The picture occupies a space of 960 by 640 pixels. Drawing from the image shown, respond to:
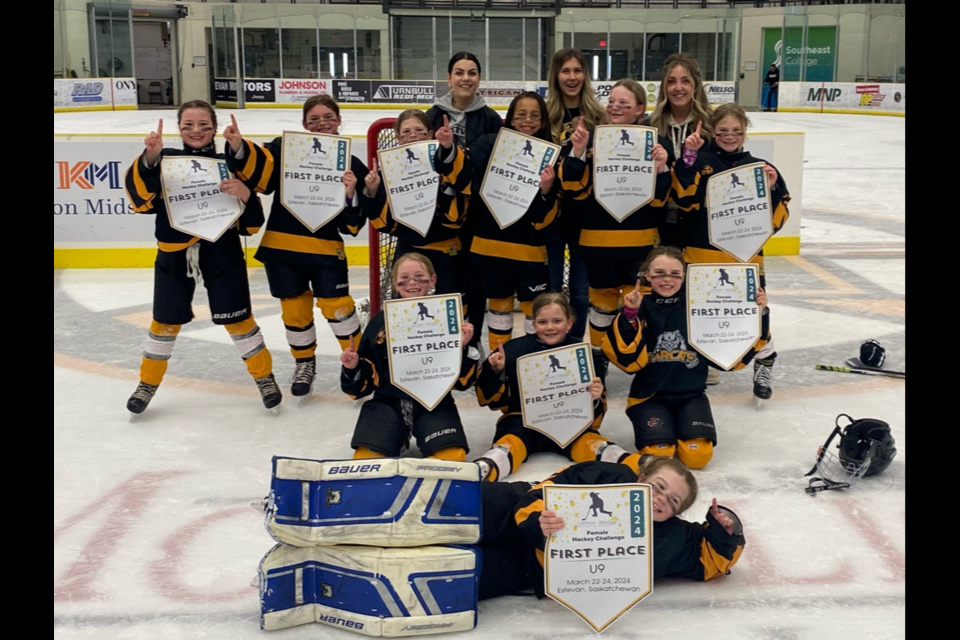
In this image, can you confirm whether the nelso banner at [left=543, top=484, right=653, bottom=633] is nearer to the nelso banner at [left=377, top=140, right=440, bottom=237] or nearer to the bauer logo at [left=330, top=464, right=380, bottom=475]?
the bauer logo at [left=330, top=464, right=380, bottom=475]

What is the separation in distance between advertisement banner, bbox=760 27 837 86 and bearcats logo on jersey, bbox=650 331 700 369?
22.6 m

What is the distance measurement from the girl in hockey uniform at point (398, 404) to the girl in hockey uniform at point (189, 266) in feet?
2.95

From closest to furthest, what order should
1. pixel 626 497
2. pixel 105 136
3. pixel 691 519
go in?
pixel 626 497 → pixel 691 519 → pixel 105 136

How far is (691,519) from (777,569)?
40cm

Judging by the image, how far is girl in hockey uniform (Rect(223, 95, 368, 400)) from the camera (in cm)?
434

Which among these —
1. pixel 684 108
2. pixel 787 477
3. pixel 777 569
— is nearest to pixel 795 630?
pixel 777 569

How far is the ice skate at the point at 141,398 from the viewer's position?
4352 millimetres

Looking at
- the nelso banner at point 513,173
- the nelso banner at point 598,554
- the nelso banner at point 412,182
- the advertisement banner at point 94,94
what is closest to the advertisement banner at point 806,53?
the advertisement banner at point 94,94

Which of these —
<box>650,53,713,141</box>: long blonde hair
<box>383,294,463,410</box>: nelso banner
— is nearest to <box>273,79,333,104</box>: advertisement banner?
<box>650,53,713,141</box>: long blonde hair

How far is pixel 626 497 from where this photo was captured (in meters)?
2.57

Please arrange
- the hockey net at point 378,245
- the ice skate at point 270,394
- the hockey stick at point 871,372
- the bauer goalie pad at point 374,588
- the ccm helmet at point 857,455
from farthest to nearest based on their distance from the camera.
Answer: the hockey net at point 378,245 < the hockey stick at point 871,372 < the ice skate at point 270,394 < the ccm helmet at point 857,455 < the bauer goalie pad at point 374,588

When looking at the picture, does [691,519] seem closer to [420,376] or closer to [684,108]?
[420,376]

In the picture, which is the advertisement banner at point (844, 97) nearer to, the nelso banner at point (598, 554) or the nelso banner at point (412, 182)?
the nelso banner at point (412, 182)

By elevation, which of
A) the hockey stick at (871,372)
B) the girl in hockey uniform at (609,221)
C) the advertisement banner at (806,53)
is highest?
the advertisement banner at (806,53)
